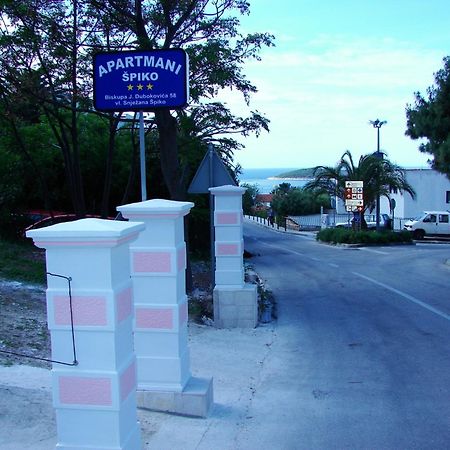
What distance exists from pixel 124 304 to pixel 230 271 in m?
6.14

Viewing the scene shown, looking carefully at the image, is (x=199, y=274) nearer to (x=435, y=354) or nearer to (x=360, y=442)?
(x=435, y=354)

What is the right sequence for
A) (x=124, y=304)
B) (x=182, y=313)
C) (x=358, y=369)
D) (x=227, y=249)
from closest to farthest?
1. (x=124, y=304)
2. (x=182, y=313)
3. (x=358, y=369)
4. (x=227, y=249)

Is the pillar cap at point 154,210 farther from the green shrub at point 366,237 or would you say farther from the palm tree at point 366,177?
the palm tree at point 366,177

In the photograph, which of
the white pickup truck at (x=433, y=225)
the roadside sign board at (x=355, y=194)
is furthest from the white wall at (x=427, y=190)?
the roadside sign board at (x=355, y=194)

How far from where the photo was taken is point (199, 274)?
16719 mm

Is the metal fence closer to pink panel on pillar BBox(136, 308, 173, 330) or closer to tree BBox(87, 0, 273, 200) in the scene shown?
tree BBox(87, 0, 273, 200)

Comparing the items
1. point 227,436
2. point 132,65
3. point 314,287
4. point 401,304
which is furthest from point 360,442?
point 314,287

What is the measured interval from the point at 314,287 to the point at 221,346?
739 centimetres

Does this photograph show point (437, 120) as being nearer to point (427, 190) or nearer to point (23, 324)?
point (23, 324)

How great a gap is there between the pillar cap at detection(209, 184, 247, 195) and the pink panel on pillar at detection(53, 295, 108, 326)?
6.03 m

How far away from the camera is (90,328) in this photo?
3.60m

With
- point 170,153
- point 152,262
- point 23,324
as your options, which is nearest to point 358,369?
point 152,262

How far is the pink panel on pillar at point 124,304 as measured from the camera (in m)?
3.62

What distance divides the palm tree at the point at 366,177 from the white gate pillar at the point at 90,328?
109 ft
